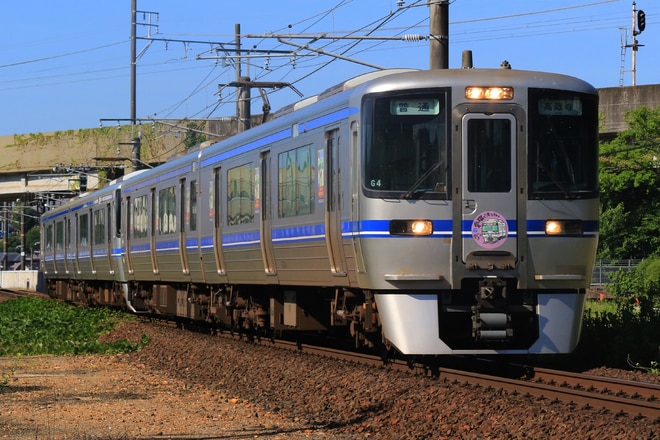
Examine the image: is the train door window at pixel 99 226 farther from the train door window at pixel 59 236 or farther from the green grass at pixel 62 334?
the train door window at pixel 59 236

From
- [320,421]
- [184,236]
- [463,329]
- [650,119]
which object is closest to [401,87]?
[463,329]

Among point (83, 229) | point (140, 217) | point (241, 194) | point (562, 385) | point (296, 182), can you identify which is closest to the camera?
point (562, 385)

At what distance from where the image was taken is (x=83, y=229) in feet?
109

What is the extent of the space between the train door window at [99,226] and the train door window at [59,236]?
7.12 metres

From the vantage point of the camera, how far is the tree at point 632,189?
148 ft

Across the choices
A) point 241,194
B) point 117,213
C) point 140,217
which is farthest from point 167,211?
point 117,213

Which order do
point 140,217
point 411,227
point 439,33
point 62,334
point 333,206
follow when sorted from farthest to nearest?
point 140,217
point 62,334
point 439,33
point 333,206
point 411,227

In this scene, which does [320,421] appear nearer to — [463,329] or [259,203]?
[463,329]

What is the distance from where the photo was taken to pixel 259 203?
16.0m

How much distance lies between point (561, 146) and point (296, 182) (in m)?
3.65

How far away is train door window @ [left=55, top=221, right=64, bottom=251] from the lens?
37.8 meters

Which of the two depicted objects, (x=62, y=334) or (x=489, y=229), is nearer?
(x=489, y=229)

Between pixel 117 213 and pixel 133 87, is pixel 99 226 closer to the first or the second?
pixel 117 213

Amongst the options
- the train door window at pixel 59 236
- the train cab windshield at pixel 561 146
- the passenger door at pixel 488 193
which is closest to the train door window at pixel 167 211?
the passenger door at pixel 488 193
